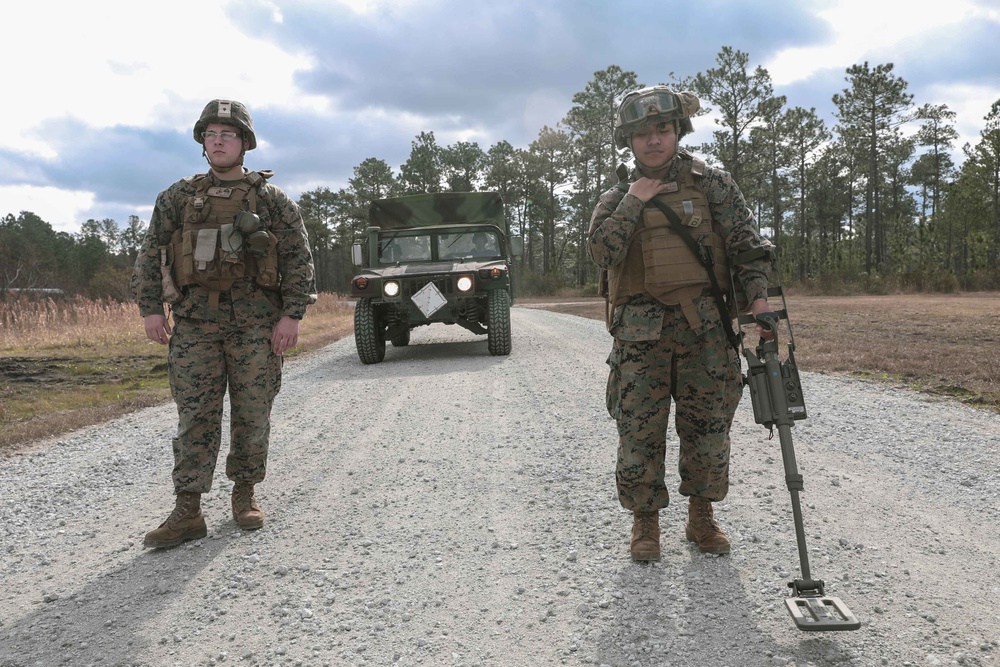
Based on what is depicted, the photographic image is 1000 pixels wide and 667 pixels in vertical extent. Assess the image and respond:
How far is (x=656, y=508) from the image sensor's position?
2.61 meters

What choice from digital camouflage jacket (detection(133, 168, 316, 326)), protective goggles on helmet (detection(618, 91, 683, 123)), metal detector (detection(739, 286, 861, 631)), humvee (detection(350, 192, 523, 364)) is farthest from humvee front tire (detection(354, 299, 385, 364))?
metal detector (detection(739, 286, 861, 631))

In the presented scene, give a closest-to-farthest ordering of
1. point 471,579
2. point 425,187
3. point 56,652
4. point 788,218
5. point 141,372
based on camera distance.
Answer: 1. point 56,652
2. point 471,579
3. point 141,372
4. point 425,187
5. point 788,218

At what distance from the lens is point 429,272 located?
8.80 m

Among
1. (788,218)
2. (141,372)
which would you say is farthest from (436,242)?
(788,218)

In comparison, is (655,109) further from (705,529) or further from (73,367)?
(73,367)

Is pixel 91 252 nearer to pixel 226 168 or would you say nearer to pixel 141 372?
pixel 141 372

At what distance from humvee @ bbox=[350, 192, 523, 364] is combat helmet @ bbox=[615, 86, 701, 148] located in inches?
242

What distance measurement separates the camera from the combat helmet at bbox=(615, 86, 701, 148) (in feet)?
8.30

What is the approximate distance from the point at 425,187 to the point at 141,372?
4316cm

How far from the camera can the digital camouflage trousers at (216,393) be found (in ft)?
9.70

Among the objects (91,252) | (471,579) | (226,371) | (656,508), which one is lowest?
(471,579)

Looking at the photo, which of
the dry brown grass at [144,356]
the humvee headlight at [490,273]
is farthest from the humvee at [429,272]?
the dry brown grass at [144,356]

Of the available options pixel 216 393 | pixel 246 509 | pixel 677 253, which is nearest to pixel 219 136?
pixel 216 393

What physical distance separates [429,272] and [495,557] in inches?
253
